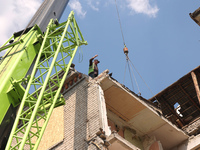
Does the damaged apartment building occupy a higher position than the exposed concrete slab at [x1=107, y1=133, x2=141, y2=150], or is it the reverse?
the damaged apartment building

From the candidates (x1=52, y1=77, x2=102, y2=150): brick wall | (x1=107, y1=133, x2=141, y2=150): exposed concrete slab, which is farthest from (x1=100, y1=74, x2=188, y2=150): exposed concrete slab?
(x1=107, y1=133, x2=141, y2=150): exposed concrete slab

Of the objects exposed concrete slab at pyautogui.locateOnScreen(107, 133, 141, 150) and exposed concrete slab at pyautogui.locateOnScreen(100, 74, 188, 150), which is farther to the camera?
exposed concrete slab at pyautogui.locateOnScreen(100, 74, 188, 150)

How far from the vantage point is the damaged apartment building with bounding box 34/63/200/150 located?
13.7 meters

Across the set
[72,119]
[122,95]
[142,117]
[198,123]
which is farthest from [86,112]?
[198,123]

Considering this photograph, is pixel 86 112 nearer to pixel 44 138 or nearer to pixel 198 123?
pixel 44 138

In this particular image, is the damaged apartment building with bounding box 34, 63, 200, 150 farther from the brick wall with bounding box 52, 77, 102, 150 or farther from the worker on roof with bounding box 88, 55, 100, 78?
the worker on roof with bounding box 88, 55, 100, 78

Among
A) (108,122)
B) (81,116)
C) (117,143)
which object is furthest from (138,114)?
(117,143)

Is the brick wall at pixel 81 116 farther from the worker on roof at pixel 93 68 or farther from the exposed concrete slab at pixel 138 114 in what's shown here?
the worker on roof at pixel 93 68

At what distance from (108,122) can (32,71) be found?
4.10 m

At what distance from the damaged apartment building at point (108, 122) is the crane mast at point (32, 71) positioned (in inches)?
38.0

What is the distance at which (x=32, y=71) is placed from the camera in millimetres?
13914

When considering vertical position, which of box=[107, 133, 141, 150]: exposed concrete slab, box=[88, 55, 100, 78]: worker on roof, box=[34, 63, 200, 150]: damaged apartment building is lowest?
box=[107, 133, 141, 150]: exposed concrete slab

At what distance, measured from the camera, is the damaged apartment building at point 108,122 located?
1368 cm

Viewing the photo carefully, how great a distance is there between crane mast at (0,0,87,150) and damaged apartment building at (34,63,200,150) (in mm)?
964
